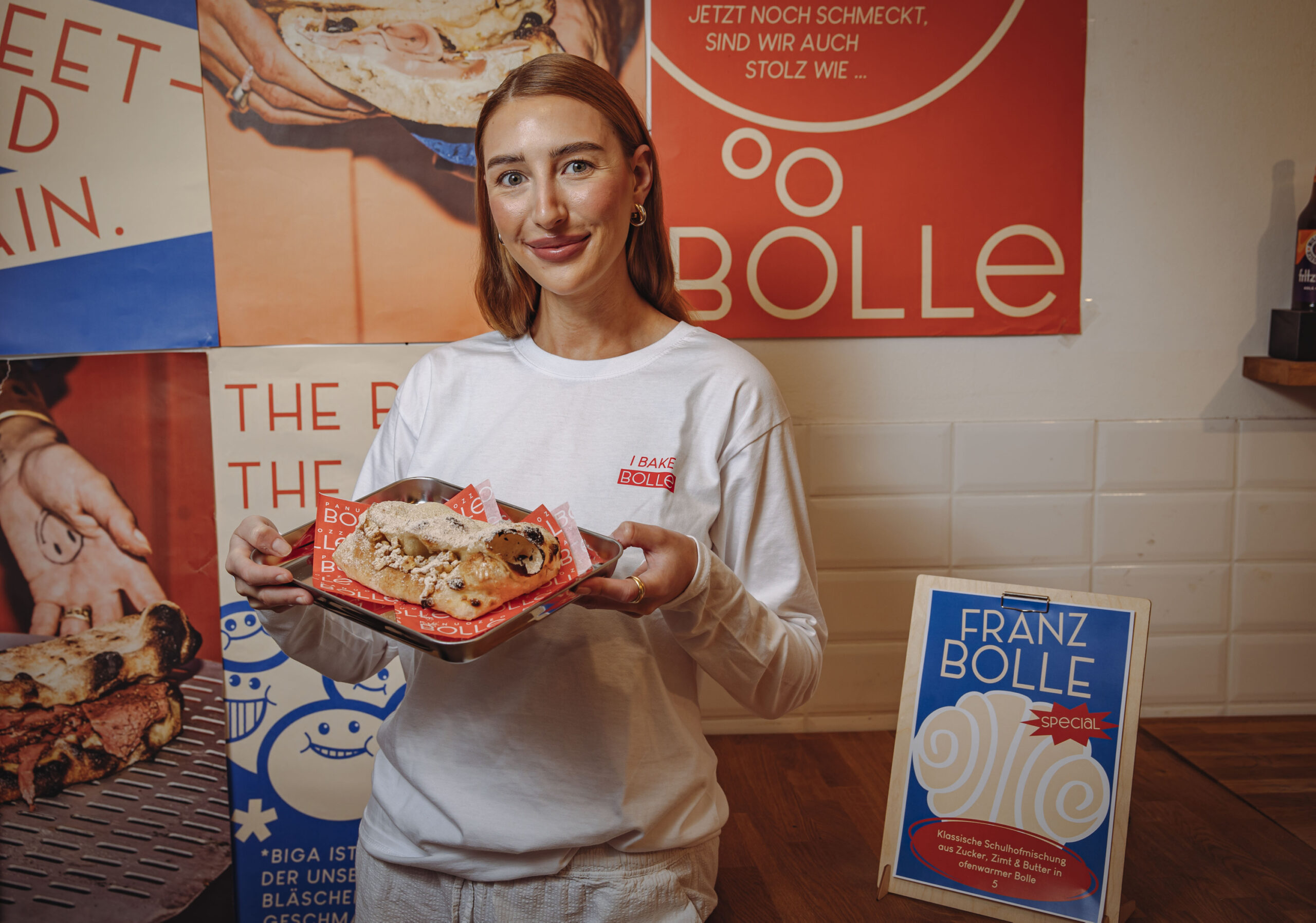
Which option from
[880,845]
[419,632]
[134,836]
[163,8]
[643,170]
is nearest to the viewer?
[419,632]

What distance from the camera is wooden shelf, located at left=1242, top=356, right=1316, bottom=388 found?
Answer: 1339 millimetres

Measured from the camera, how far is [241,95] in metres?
1.33

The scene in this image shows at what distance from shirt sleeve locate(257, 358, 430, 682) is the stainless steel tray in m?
0.13

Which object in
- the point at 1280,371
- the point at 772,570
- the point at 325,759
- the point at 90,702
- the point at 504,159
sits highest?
the point at 504,159

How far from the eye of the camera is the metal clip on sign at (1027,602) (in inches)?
40.3

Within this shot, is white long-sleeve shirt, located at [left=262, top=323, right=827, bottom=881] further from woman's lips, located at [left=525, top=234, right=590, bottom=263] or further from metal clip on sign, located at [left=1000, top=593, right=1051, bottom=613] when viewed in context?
metal clip on sign, located at [left=1000, top=593, right=1051, bottom=613]

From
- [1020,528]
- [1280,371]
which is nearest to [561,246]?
[1020,528]

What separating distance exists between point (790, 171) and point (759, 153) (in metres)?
0.06

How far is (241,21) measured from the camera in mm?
1314

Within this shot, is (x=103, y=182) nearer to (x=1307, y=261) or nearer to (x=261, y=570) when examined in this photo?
(x=261, y=570)

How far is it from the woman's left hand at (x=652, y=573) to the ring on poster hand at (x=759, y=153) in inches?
33.9

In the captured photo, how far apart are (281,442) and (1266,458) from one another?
1633 millimetres

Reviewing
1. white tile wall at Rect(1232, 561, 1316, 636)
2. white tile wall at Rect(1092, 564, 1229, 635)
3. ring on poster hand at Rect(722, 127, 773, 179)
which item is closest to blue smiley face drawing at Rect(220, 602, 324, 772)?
ring on poster hand at Rect(722, 127, 773, 179)

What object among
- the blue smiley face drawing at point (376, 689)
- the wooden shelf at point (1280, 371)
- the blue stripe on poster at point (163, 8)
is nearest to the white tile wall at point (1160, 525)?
the wooden shelf at point (1280, 371)
